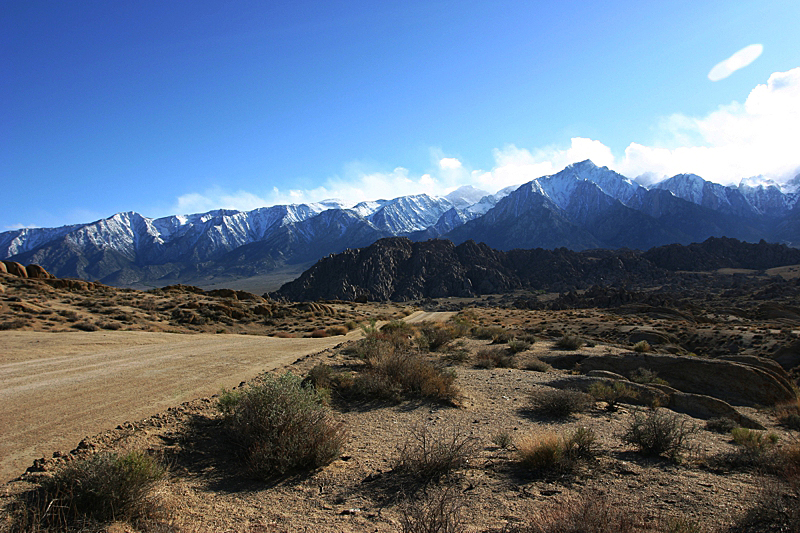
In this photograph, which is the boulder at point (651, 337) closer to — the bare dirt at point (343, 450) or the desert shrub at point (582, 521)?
the bare dirt at point (343, 450)

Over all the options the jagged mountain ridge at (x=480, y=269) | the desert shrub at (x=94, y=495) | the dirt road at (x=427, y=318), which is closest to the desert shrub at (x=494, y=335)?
the dirt road at (x=427, y=318)

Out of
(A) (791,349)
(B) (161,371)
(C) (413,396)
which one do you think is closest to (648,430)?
(C) (413,396)

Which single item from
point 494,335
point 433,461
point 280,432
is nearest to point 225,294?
point 494,335

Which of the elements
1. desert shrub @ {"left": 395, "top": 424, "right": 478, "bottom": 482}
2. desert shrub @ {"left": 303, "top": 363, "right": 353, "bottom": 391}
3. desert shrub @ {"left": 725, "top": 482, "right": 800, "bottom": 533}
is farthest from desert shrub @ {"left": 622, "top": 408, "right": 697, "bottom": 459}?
desert shrub @ {"left": 303, "top": 363, "right": 353, "bottom": 391}

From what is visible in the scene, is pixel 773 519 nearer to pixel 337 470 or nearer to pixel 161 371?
pixel 337 470

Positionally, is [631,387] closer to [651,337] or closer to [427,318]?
[651,337]

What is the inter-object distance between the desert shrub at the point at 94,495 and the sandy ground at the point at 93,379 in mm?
1332

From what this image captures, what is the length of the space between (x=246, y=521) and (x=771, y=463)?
24.4 feet

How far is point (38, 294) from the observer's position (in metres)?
26.8

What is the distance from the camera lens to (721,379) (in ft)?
46.2

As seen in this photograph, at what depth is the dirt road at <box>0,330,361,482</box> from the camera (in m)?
6.16

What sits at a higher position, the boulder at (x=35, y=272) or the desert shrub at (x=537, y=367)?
the boulder at (x=35, y=272)

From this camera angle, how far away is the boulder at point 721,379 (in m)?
13.4

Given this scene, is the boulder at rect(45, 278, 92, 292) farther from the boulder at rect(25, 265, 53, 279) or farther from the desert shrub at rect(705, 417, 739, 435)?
the desert shrub at rect(705, 417, 739, 435)
